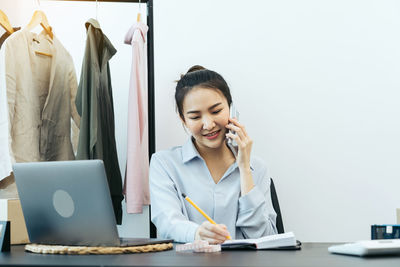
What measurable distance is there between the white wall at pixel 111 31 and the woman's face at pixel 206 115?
71 centimetres

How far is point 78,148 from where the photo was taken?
2.38 metres

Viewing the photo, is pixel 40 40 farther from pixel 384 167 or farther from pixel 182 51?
pixel 384 167

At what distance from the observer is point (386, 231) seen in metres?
1.56

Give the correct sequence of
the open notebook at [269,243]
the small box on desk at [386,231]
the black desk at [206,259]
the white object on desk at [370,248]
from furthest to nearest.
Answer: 1. the small box on desk at [386,231]
2. the open notebook at [269,243]
3. the white object on desk at [370,248]
4. the black desk at [206,259]

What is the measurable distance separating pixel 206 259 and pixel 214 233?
31 centimetres

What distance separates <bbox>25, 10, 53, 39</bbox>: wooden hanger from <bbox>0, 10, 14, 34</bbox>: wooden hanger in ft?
0.33

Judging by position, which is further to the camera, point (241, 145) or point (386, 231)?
point (241, 145)

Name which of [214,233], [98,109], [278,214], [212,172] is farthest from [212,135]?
[214,233]

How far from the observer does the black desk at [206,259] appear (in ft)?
3.46

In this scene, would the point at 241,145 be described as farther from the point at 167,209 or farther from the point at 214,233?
the point at 214,233

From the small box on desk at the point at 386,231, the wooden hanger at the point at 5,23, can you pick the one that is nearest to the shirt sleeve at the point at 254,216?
the small box on desk at the point at 386,231

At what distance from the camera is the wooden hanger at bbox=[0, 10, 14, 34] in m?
2.52

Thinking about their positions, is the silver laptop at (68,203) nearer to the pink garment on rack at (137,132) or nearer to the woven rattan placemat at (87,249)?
the woven rattan placemat at (87,249)

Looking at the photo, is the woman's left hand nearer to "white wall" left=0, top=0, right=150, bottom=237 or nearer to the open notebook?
the open notebook
